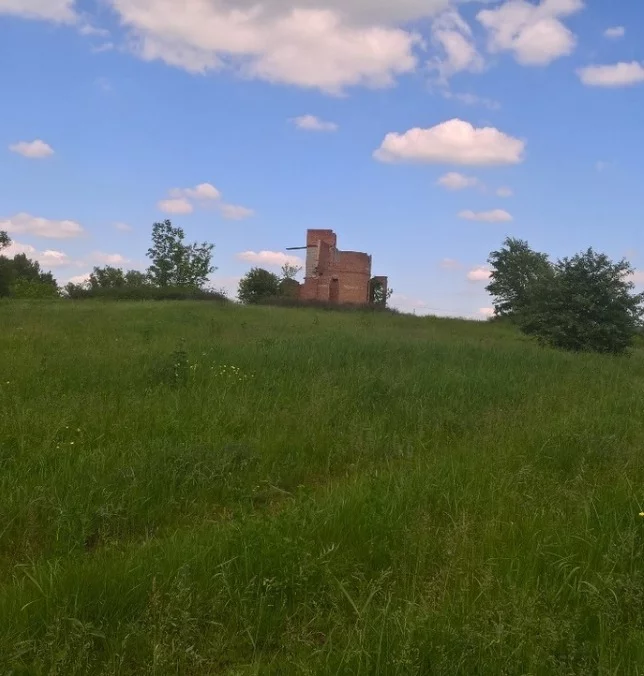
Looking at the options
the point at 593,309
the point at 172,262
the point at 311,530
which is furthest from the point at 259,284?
the point at 311,530

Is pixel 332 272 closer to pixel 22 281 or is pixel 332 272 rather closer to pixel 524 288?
pixel 524 288

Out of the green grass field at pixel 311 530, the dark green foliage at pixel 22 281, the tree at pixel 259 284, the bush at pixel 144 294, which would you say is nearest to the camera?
the green grass field at pixel 311 530

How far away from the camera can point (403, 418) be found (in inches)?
267

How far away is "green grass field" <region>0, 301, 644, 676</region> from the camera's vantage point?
8.75 ft

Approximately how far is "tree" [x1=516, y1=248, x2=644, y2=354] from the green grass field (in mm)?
13159

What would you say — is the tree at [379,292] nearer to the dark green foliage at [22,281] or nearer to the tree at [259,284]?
the tree at [259,284]

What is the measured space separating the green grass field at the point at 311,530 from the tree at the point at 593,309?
518 inches

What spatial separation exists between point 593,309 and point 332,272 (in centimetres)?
2895

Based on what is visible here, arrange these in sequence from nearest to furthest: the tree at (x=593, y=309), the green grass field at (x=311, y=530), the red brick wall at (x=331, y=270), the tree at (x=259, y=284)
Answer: the green grass field at (x=311, y=530) → the tree at (x=593, y=309) → the red brick wall at (x=331, y=270) → the tree at (x=259, y=284)

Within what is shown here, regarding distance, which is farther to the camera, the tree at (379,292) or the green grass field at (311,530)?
the tree at (379,292)

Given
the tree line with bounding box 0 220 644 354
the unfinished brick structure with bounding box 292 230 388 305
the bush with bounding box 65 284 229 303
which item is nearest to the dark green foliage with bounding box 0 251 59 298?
the tree line with bounding box 0 220 644 354

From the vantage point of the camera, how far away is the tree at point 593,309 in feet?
65.1

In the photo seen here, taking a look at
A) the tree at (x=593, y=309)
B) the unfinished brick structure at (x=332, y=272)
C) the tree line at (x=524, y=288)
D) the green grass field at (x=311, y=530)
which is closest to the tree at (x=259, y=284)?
the tree line at (x=524, y=288)

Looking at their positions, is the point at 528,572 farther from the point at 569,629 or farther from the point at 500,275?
the point at 500,275
